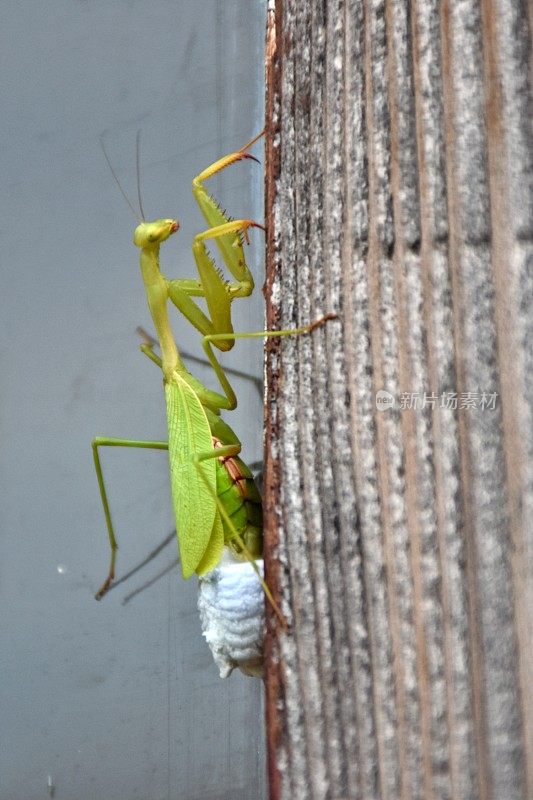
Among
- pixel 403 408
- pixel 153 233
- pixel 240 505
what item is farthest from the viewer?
pixel 153 233

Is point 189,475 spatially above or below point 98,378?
below

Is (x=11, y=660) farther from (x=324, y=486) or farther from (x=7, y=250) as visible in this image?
(x=324, y=486)

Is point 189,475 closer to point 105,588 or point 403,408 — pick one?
point 105,588

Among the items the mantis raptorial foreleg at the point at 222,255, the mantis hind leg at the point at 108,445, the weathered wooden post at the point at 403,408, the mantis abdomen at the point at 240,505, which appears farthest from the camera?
the mantis hind leg at the point at 108,445

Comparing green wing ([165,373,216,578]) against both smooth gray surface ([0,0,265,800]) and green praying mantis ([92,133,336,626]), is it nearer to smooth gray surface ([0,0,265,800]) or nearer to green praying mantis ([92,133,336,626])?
green praying mantis ([92,133,336,626])

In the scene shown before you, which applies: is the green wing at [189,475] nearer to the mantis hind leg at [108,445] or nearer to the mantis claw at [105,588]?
the mantis hind leg at [108,445]

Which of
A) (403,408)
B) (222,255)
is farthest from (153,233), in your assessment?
(403,408)

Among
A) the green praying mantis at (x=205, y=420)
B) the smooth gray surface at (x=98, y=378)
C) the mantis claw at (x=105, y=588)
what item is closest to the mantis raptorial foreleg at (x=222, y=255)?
the green praying mantis at (x=205, y=420)
